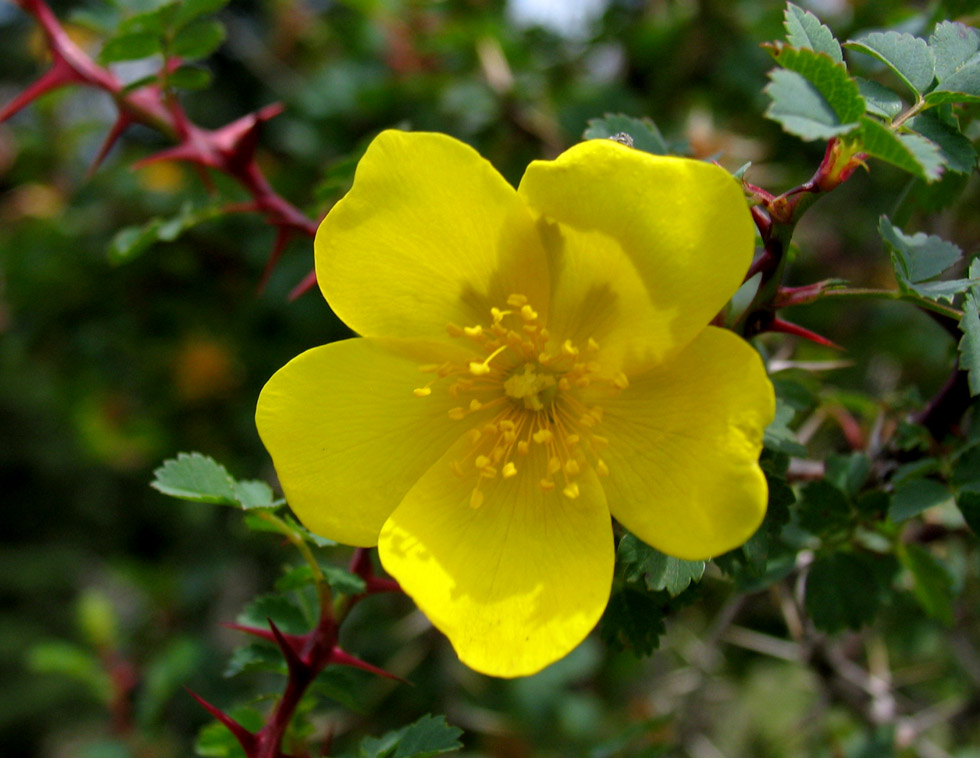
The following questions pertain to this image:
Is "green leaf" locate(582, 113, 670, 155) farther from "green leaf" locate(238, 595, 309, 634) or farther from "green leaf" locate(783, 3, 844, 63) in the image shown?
"green leaf" locate(238, 595, 309, 634)

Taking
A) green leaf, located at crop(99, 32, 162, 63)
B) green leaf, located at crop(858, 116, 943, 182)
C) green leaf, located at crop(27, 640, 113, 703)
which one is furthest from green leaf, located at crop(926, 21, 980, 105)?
green leaf, located at crop(27, 640, 113, 703)

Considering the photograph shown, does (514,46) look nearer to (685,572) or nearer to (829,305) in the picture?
(829,305)

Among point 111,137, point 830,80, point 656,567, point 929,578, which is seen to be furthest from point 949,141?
point 111,137

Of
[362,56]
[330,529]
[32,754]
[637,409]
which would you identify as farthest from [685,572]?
[32,754]

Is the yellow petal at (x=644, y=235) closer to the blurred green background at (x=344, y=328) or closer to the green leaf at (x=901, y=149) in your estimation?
the green leaf at (x=901, y=149)

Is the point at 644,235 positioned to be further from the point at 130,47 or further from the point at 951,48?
the point at 130,47

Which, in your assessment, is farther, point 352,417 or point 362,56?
point 362,56
